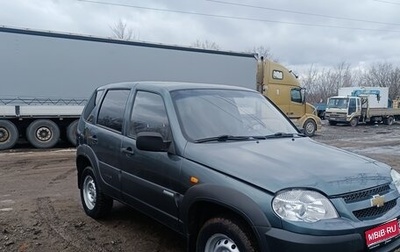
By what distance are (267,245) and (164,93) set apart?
6.49 feet

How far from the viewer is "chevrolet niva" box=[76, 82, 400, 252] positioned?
2682 mm

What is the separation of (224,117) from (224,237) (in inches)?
52.2

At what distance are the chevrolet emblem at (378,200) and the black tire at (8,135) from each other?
40.9 ft

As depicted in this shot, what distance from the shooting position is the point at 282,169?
2.93 metres

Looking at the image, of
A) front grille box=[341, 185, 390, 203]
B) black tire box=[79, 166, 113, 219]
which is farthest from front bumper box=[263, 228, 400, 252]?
black tire box=[79, 166, 113, 219]

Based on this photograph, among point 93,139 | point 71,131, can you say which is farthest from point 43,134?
point 93,139

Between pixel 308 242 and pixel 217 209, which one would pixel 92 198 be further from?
pixel 308 242

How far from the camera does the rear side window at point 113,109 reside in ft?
15.0

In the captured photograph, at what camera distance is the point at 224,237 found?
302 cm

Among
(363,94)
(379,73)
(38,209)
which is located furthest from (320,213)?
(379,73)

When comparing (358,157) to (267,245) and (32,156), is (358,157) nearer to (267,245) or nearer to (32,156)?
(267,245)

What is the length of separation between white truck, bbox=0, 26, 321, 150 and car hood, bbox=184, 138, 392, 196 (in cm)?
794

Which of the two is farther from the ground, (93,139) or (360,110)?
(93,139)

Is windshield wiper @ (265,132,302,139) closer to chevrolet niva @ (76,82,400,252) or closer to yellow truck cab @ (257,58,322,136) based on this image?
chevrolet niva @ (76,82,400,252)
